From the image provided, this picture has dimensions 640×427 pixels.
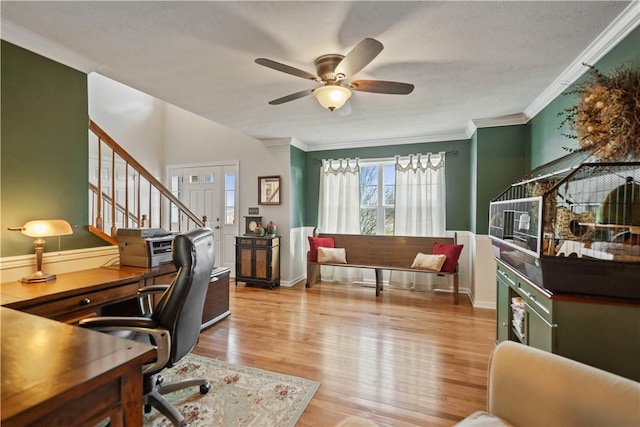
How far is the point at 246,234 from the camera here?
5129 mm

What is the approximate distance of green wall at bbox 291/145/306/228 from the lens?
4.98 meters

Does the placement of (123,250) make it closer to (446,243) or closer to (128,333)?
(128,333)

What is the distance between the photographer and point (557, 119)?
277cm

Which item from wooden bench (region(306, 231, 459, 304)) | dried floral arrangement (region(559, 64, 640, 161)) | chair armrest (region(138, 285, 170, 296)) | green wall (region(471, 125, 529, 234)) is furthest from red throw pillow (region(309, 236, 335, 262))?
dried floral arrangement (region(559, 64, 640, 161))

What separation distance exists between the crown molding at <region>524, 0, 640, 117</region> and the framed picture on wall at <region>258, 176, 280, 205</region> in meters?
3.62

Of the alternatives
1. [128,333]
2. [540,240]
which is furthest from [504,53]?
[128,333]

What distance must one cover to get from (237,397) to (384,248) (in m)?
3.16

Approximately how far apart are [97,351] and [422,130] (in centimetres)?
433

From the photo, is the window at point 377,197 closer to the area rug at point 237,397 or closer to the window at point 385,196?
the window at point 385,196

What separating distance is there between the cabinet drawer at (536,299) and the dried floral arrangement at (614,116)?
866mm

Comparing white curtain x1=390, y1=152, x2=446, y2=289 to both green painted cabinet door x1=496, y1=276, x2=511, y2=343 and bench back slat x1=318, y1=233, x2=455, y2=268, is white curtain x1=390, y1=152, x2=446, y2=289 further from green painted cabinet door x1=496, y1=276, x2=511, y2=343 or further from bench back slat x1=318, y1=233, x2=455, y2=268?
green painted cabinet door x1=496, y1=276, x2=511, y2=343

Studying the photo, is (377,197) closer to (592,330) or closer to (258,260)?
(258,260)

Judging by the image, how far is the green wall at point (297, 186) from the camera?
4984mm

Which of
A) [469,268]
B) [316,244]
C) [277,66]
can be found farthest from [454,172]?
[277,66]
